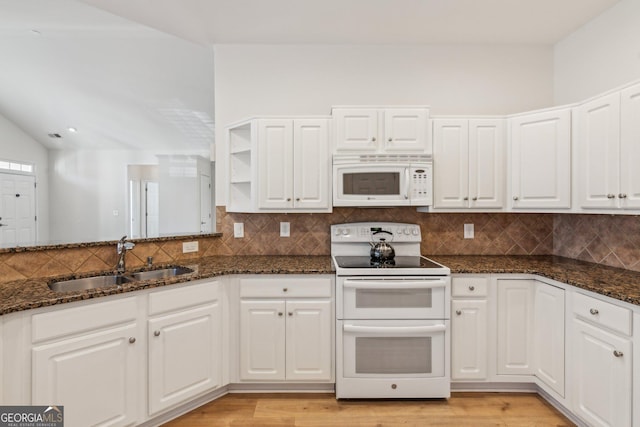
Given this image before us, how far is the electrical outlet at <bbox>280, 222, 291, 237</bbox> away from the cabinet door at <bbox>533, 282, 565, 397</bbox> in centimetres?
199

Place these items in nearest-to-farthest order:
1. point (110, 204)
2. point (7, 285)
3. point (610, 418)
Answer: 1. point (610, 418)
2. point (7, 285)
3. point (110, 204)

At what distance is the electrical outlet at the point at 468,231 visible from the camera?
118 inches

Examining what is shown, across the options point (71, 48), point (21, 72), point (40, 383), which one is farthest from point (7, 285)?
point (21, 72)

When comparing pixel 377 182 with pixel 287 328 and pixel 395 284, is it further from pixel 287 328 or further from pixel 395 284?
pixel 287 328

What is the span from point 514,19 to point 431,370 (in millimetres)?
2768

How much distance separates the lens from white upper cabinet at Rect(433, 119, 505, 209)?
8.69ft

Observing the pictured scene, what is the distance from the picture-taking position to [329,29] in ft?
9.02

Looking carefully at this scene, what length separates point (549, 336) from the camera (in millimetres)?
2188

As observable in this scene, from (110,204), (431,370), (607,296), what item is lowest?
(431,370)

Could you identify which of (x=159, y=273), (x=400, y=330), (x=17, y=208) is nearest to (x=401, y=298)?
(x=400, y=330)

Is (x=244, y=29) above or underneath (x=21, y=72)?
underneath

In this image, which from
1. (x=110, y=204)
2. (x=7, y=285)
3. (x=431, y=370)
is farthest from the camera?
(x=110, y=204)

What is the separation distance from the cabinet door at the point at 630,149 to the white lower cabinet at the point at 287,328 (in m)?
1.92

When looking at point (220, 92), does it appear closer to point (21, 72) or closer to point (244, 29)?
point (244, 29)
